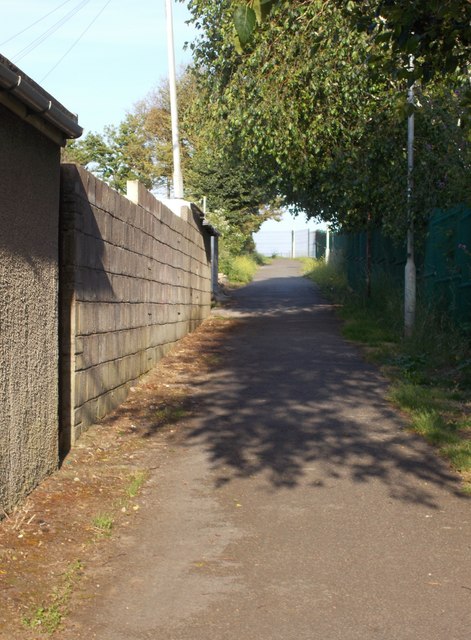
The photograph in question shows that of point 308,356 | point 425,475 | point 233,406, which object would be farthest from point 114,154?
point 425,475

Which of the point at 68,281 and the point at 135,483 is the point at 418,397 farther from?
the point at 68,281

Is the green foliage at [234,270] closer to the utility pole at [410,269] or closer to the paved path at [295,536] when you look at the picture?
the utility pole at [410,269]

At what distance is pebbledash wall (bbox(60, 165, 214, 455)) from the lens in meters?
6.99

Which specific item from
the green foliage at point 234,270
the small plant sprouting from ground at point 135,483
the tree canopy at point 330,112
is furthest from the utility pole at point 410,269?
the green foliage at point 234,270

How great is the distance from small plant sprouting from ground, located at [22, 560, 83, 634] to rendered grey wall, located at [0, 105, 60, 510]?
3.13 feet

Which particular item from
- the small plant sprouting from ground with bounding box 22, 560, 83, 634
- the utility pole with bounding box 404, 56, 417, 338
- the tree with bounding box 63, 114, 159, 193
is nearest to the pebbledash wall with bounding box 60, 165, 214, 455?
the small plant sprouting from ground with bounding box 22, 560, 83, 634

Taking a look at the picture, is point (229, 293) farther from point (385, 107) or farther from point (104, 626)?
point (104, 626)

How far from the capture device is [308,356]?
12.5 metres

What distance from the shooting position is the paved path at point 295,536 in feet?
13.1

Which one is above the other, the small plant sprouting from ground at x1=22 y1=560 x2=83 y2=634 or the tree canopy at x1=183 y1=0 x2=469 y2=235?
the tree canopy at x1=183 y1=0 x2=469 y2=235

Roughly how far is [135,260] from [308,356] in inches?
141

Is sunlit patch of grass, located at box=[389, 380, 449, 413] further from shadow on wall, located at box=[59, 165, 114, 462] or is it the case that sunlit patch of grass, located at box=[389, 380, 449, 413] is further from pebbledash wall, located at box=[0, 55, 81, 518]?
pebbledash wall, located at box=[0, 55, 81, 518]

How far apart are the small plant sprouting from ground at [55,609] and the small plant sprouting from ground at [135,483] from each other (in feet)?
4.63

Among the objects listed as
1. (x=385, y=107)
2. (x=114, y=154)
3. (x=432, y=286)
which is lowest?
(x=432, y=286)
